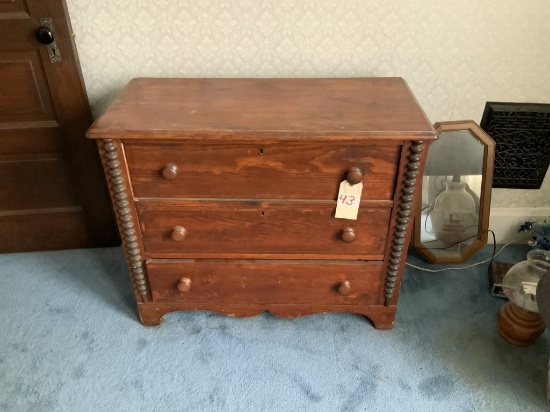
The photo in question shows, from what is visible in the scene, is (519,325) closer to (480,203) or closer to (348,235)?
(480,203)

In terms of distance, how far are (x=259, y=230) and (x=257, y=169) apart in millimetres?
221

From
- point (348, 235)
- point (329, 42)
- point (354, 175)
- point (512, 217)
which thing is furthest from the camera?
point (512, 217)

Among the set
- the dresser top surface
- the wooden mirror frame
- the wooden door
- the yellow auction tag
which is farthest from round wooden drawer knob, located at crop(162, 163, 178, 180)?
the wooden mirror frame

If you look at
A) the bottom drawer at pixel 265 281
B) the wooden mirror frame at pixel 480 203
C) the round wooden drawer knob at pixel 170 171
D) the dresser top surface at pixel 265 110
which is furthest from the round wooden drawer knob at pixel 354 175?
the wooden mirror frame at pixel 480 203

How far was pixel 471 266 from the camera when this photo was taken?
1920 millimetres

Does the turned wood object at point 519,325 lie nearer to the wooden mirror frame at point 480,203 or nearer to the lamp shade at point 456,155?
the wooden mirror frame at point 480,203

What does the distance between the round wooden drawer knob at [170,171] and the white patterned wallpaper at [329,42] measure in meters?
0.53

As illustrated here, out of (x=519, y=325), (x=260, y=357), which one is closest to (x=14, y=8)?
(x=260, y=357)

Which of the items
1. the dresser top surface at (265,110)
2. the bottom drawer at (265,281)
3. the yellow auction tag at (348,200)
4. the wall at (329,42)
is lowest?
the bottom drawer at (265,281)

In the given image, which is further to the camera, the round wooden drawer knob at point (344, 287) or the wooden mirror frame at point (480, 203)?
the wooden mirror frame at point (480, 203)

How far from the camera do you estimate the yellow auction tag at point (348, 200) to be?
1.34m

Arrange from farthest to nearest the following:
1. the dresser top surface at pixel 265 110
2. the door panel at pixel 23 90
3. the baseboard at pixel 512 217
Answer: the baseboard at pixel 512 217 → the door panel at pixel 23 90 → the dresser top surface at pixel 265 110

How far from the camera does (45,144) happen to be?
1778 millimetres

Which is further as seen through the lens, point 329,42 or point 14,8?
point 329,42
